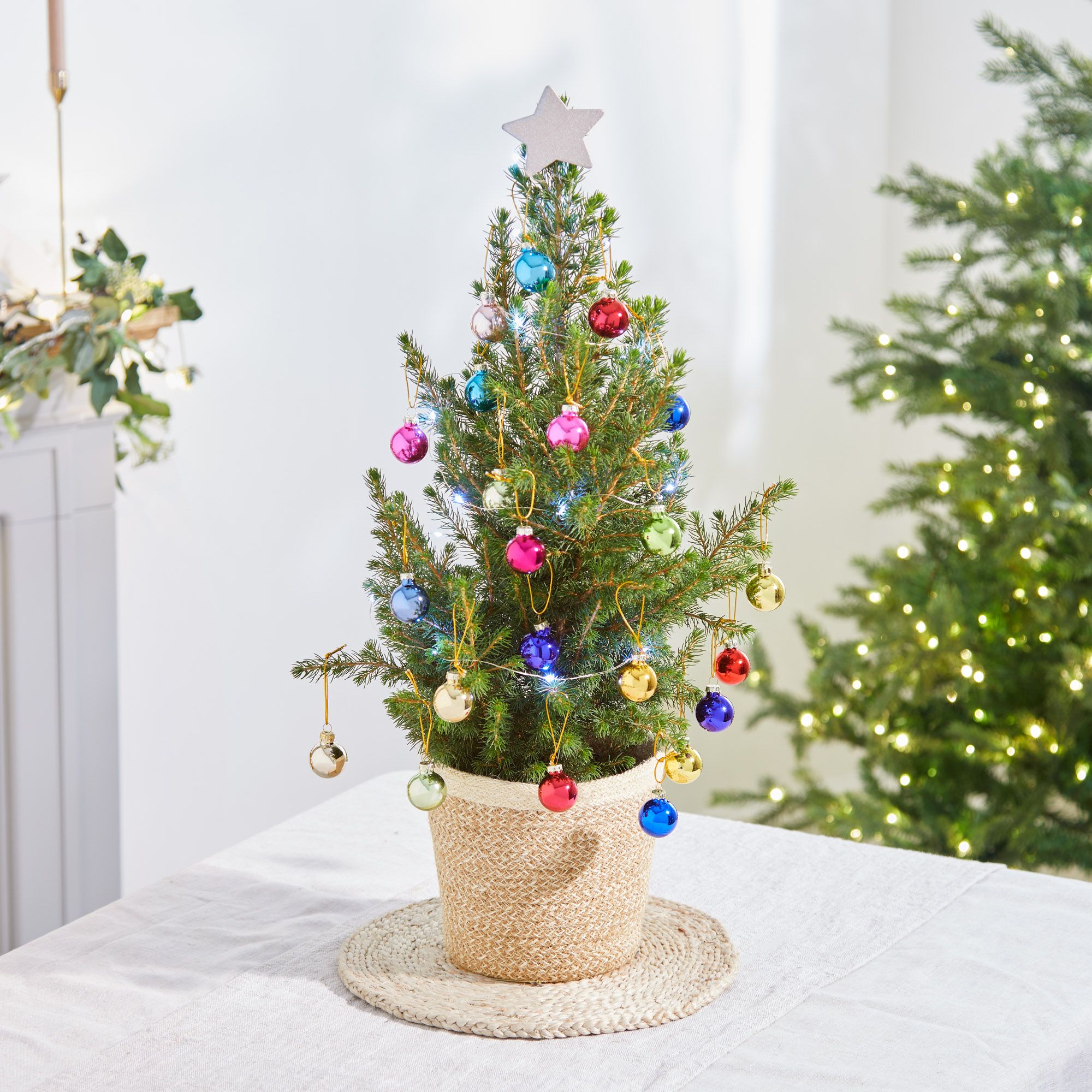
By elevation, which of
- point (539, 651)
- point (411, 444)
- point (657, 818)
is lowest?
point (657, 818)

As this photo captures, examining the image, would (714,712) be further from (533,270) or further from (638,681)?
(533,270)

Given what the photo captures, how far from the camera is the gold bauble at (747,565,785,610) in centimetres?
80

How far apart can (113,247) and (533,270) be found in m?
0.85

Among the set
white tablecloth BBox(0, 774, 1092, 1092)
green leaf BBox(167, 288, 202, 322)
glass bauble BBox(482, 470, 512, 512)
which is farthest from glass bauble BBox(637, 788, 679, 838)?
green leaf BBox(167, 288, 202, 322)

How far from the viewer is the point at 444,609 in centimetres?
81

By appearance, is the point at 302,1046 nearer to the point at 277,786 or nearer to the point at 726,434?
the point at 277,786

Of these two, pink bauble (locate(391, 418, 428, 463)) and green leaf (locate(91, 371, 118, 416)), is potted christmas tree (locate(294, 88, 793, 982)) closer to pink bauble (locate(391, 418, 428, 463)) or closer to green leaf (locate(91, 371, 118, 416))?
pink bauble (locate(391, 418, 428, 463))

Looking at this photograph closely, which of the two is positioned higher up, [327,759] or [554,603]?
[554,603]

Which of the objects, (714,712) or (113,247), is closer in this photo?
(714,712)

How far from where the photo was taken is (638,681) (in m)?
0.76

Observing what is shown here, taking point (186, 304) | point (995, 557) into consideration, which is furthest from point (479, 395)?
point (995, 557)

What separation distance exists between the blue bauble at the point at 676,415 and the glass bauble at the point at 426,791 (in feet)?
0.85

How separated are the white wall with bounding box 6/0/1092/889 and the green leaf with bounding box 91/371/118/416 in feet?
0.63

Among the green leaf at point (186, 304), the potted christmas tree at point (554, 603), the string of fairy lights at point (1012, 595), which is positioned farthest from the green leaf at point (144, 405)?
the string of fairy lights at point (1012, 595)
